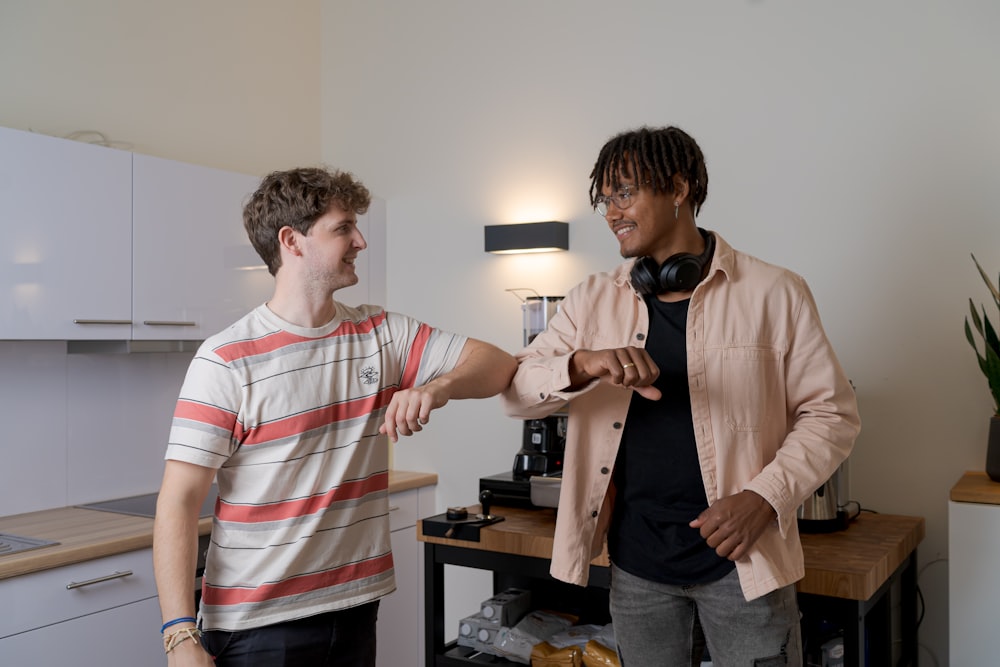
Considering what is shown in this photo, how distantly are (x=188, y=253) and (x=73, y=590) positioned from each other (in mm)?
1136

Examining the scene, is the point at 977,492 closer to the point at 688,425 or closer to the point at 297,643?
the point at 688,425

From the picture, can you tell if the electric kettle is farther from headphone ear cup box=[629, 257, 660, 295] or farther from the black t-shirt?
headphone ear cup box=[629, 257, 660, 295]

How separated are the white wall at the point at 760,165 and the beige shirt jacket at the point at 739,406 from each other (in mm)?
1178

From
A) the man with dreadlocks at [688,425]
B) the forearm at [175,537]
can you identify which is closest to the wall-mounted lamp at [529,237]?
the man with dreadlocks at [688,425]

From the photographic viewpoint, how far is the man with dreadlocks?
1.59 metres

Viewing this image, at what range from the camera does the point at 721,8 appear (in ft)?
9.82

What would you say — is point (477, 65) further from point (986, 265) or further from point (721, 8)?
point (986, 265)

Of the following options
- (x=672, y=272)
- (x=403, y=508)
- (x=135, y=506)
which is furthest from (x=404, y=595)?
(x=672, y=272)

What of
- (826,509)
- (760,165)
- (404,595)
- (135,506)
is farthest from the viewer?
(404,595)

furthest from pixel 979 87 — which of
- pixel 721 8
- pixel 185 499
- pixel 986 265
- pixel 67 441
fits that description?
pixel 67 441

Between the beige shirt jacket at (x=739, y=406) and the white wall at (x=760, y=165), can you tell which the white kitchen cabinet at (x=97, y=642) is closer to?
the white wall at (x=760, y=165)

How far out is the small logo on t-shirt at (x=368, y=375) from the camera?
1.62 metres

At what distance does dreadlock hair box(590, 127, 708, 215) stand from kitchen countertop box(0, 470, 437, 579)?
1.71 meters

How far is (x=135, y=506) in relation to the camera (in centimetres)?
306
